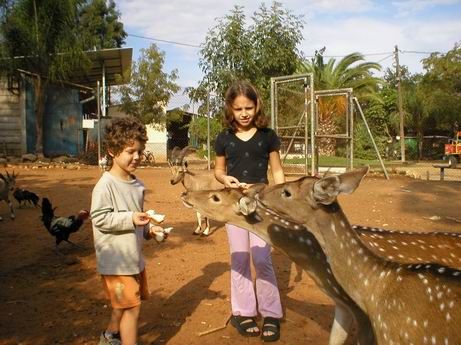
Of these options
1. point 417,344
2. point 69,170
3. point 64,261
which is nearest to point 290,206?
point 417,344

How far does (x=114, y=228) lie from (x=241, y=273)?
134 centimetres

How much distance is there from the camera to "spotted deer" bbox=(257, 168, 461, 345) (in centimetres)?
262

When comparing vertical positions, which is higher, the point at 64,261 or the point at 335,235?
the point at 335,235

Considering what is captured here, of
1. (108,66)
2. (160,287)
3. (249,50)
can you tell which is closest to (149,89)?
(108,66)

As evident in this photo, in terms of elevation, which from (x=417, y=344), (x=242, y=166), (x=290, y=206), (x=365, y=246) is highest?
(x=242, y=166)

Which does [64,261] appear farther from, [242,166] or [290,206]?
[290,206]

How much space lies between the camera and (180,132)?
38188 mm

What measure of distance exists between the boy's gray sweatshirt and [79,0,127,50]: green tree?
37153mm

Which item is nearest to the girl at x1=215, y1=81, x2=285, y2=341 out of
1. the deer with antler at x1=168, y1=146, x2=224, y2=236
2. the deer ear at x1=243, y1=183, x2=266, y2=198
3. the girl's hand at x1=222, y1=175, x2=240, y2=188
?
the girl's hand at x1=222, y1=175, x2=240, y2=188

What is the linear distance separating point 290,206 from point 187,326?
68.9 inches

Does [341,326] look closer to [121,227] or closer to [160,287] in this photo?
[121,227]

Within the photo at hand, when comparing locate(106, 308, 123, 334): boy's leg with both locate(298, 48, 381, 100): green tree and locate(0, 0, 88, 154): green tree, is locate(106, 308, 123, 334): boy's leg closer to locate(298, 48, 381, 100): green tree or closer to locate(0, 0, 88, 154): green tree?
locate(0, 0, 88, 154): green tree

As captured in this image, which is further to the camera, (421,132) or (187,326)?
(421,132)

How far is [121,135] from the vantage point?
3.38 m
